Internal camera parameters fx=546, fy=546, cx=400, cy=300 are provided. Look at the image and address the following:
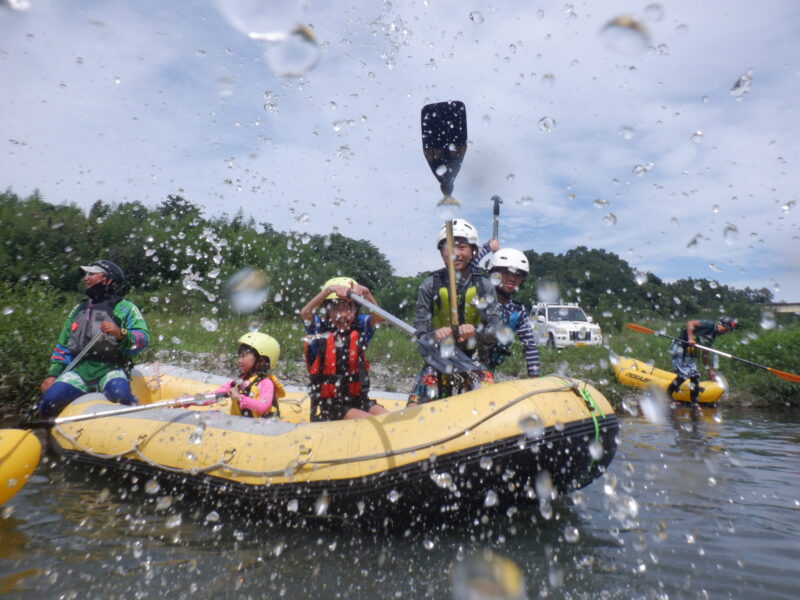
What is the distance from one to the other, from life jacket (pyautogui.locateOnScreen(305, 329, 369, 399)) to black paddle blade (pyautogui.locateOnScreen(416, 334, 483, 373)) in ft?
2.01

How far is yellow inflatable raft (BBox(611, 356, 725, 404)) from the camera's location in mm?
10070

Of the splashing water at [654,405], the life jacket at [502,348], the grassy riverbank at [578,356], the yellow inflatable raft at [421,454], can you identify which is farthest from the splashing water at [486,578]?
the grassy riverbank at [578,356]

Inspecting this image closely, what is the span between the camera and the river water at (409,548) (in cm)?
272

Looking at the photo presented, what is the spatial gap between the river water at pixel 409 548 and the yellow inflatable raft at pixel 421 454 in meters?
0.22

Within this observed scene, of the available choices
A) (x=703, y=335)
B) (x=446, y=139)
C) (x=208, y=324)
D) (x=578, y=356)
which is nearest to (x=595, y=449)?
(x=446, y=139)

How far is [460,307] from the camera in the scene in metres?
4.07

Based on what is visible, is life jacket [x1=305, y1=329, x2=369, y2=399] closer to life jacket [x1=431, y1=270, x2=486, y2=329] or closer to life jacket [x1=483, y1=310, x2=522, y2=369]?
life jacket [x1=431, y1=270, x2=486, y2=329]

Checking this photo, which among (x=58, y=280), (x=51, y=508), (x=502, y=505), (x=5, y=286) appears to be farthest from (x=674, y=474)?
(x=58, y=280)

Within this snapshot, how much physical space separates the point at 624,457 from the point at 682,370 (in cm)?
503

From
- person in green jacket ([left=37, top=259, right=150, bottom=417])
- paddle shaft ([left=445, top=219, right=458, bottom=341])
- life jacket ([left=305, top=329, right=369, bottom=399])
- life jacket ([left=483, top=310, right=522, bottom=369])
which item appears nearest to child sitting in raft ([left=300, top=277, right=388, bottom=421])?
life jacket ([left=305, top=329, right=369, bottom=399])

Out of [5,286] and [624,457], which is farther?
[5,286]

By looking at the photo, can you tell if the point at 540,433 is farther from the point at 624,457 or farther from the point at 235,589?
the point at 624,457

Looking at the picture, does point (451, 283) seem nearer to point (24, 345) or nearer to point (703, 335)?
point (24, 345)

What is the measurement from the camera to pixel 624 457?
218 inches
